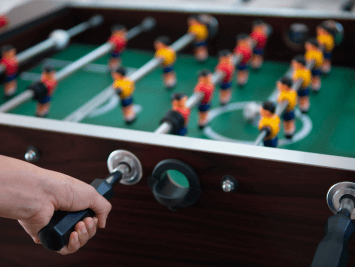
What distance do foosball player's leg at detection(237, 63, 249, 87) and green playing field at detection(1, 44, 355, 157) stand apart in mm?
26

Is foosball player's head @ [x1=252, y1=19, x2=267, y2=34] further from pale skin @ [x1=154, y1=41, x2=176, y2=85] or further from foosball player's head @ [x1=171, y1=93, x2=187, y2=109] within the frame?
foosball player's head @ [x1=171, y1=93, x2=187, y2=109]

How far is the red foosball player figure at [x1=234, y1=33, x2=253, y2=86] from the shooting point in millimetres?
1627

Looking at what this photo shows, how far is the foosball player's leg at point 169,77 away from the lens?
1.68 metres

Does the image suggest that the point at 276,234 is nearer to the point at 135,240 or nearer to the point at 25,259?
the point at 135,240

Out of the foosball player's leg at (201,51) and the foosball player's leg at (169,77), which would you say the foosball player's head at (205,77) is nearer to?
the foosball player's leg at (169,77)

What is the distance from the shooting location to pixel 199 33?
5.84ft

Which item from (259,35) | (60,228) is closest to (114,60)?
(259,35)

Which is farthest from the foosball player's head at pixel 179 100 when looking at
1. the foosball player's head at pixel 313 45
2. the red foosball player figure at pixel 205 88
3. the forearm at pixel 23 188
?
the foosball player's head at pixel 313 45

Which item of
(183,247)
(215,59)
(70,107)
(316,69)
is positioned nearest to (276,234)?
(183,247)

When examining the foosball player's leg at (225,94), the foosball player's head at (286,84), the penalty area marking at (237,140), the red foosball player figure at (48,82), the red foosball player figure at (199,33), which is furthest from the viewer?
the red foosball player figure at (199,33)

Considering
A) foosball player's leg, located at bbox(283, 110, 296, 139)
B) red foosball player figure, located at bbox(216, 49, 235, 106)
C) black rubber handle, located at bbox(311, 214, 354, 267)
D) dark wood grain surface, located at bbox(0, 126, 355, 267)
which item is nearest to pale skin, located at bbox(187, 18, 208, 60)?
red foosball player figure, located at bbox(216, 49, 235, 106)

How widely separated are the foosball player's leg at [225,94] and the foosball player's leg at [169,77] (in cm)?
24

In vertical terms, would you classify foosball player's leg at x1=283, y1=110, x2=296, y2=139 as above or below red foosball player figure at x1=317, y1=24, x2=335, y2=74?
below

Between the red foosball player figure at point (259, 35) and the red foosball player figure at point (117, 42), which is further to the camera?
the red foosball player figure at point (117, 42)
